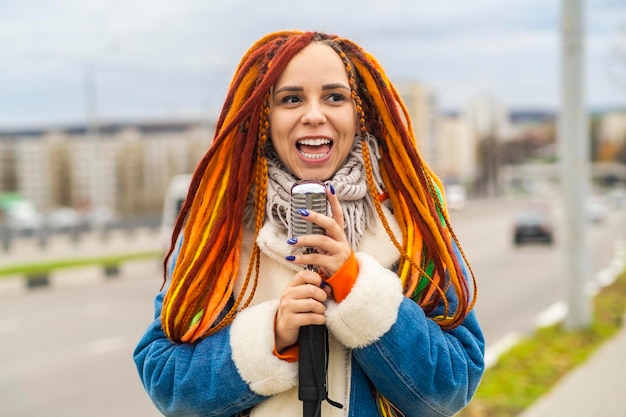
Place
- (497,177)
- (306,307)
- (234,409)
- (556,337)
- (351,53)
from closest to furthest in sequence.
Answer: (306,307) < (234,409) < (351,53) < (556,337) < (497,177)

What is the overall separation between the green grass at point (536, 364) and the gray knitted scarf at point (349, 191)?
12.3 feet

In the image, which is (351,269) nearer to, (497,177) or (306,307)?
(306,307)

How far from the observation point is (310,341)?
1660mm

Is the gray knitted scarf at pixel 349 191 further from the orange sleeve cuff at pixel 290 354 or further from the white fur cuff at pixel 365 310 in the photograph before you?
the orange sleeve cuff at pixel 290 354

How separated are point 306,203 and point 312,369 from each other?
35 cm

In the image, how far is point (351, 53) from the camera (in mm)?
1886

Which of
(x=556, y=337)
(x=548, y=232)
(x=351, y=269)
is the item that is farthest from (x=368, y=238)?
(x=548, y=232)

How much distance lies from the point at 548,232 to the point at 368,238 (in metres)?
24.5

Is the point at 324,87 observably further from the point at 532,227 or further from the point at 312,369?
the point at 532,227

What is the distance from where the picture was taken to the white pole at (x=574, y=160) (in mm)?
8438

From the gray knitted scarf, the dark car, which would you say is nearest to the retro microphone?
the gray knitted scarf

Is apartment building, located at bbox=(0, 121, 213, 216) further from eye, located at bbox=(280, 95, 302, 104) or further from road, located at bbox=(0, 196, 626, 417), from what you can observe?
eye, located at bbox=(280, 95, 302, 104)

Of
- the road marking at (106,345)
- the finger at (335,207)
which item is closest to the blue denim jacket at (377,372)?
the finger at (335,207)

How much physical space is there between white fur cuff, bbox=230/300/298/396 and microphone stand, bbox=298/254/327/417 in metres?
0.07
